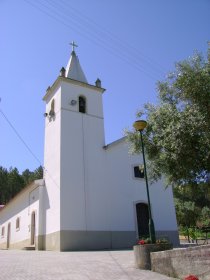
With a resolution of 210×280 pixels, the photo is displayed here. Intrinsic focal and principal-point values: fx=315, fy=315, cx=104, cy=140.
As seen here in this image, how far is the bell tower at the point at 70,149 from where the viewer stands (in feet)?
68.1

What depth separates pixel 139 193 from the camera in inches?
945

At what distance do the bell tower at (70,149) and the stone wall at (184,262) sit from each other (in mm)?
11389

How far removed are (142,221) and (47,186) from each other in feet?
24.7

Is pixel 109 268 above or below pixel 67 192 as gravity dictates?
below

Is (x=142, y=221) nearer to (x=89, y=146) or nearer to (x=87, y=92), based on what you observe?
(x=89, y=146)

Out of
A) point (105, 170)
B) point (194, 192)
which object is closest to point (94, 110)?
point (105, 170)

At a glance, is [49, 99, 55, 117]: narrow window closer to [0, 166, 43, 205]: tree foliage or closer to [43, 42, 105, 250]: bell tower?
[43, 42, 105, 250]: bell tower

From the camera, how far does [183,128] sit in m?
12.2

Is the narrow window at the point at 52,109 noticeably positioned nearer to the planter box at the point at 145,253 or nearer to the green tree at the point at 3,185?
the planter box at the point at 145,253

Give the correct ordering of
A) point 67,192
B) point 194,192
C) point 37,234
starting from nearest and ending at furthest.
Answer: point 194,192 → point 67,192 → point 37,234

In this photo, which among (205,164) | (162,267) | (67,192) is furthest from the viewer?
(67,192)

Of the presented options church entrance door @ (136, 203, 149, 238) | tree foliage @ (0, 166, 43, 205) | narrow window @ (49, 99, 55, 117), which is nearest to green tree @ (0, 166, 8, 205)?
tree foliage @ (0, 166, 43, 205)

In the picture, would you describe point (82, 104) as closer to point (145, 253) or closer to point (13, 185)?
point (145, 253)

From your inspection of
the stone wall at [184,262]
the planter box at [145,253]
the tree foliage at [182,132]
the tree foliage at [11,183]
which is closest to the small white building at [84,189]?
the tree foliage at [182,132]
